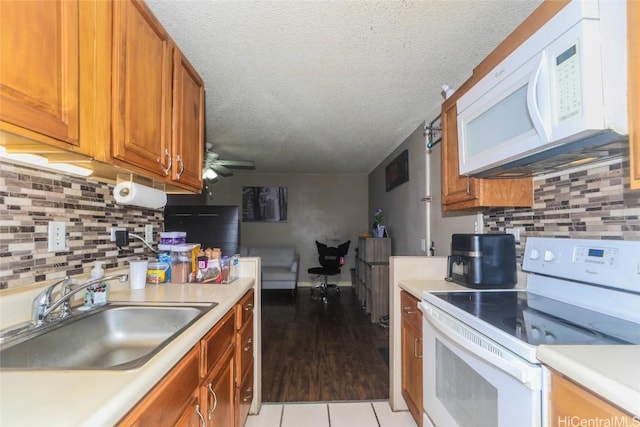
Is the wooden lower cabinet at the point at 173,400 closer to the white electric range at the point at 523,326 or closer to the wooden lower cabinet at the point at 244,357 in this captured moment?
the wooden lower cabinet at the point at 244,357

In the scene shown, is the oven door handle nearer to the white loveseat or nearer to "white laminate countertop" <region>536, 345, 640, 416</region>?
"white laminate countertop" <region>536, 345, 640, 416</region>

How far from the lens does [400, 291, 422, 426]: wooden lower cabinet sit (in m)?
1.69

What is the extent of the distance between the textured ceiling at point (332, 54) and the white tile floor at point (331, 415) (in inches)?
90.4

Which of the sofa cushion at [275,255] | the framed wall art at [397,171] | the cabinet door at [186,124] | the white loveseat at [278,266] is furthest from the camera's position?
the sofa cushion at [275,255]

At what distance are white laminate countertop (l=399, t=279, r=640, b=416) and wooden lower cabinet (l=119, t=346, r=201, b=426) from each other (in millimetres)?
1029

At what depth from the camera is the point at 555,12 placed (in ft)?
3.40

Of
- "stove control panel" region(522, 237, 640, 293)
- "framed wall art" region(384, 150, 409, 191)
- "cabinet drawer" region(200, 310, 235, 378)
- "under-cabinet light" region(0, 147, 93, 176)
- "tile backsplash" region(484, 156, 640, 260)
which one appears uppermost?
"framed wall art" region(384, 150, 409, 191)

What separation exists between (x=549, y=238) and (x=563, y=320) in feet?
1.71

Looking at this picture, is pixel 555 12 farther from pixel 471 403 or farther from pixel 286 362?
pixel 286 362

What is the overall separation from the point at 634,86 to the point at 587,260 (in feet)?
2.25

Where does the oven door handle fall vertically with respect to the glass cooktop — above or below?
below

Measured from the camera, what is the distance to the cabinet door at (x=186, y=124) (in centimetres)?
154

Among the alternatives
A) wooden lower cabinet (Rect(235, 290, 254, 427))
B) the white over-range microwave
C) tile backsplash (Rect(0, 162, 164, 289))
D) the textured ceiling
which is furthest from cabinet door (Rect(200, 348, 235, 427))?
the textured ceiling

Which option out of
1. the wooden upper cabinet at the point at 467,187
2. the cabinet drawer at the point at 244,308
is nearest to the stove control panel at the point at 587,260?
the wooden upper cabinet at the point at 467,187
